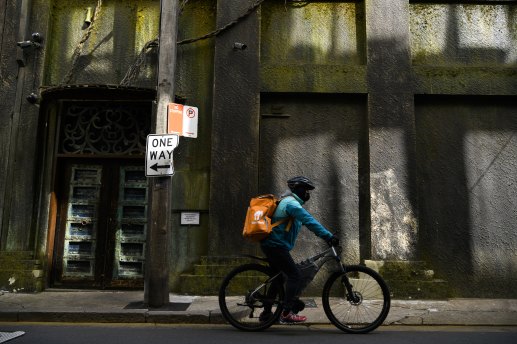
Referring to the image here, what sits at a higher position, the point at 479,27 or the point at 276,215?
the point at 479,27

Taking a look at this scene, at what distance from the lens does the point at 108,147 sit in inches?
358

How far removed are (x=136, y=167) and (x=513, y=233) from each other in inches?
278

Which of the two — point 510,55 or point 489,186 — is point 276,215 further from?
point 510,55

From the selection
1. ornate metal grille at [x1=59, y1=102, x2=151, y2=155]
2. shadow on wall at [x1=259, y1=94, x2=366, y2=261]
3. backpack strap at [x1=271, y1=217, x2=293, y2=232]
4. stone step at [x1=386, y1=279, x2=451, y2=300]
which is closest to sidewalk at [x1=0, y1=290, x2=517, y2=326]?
stone step at [x1=386, y1=279, x2=451, y2=300]

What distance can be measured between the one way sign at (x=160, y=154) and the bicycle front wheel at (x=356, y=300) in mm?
2854

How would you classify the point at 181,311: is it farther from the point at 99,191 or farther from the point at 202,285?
the point at 99,191

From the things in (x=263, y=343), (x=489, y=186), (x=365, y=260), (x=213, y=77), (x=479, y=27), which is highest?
(x=479, y=27)

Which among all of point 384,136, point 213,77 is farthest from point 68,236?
point 384,136

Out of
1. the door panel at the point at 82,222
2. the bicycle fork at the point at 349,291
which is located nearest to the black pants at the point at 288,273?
the bicycle fork at the point at 349,291

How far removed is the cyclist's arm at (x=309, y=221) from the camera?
5695 mm

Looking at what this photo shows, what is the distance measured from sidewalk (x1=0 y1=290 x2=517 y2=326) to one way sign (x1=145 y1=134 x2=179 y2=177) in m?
1.97

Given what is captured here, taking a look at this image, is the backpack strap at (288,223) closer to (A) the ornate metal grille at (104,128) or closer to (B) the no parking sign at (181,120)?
(B) the no parking sign at (181,120)

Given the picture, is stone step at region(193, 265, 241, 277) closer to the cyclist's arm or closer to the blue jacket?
the blue jacket

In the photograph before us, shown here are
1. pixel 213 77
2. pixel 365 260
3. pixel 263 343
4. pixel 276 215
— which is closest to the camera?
pixel 263 343
